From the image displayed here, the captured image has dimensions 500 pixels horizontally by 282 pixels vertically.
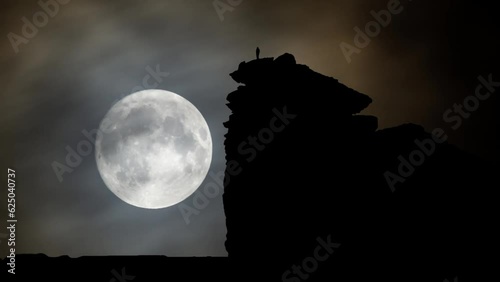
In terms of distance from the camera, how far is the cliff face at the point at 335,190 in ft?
38.2

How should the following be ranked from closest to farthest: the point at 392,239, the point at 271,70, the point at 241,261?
the point at 392,239
the point at 241,261
the point at 271,70

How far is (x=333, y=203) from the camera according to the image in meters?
12.3

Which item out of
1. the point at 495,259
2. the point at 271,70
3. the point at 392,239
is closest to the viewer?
the point at 495,259

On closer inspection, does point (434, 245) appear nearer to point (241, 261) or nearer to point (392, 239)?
point (392, 239)

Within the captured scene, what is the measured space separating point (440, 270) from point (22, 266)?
11.8m

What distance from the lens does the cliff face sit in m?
11.7

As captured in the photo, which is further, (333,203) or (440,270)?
(333,203)

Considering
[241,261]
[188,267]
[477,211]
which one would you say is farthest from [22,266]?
→ [477,211]

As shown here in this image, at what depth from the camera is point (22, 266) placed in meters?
11.2

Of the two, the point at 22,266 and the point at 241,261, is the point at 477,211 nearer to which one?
the point at 241,261

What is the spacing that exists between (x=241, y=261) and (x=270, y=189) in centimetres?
255

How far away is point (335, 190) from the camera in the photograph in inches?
492

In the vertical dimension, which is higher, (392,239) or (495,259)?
(392,239)

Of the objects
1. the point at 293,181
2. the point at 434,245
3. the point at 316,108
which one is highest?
the point at 316,108
